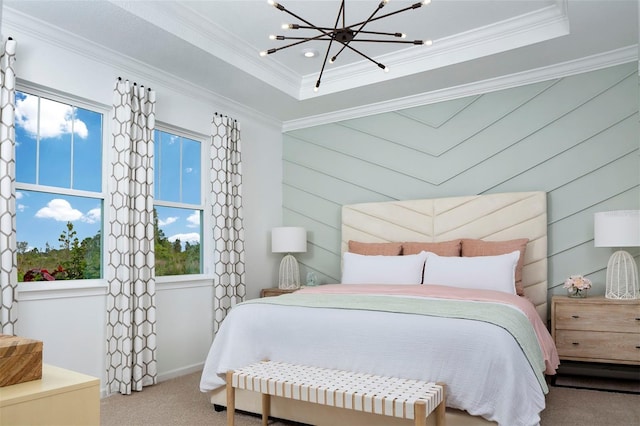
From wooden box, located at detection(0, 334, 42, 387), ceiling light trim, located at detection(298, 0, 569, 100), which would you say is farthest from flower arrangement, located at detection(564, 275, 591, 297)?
wooden box, located at detection(0, 334, 42, 387)

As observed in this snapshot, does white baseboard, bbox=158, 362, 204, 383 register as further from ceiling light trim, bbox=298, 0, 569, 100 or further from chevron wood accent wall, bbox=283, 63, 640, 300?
ceiling light trim, bbox=298, 0, 569, 100

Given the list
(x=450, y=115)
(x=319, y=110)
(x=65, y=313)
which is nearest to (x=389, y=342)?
(x=65, y=313)

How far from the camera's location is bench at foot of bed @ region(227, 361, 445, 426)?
2.09 meters

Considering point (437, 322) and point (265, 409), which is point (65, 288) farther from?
point (437, 322)

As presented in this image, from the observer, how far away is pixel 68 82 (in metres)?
3.38

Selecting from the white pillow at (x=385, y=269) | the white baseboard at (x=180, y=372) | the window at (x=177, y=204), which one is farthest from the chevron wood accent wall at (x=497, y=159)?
the white baseboard at (x=180, y=372)

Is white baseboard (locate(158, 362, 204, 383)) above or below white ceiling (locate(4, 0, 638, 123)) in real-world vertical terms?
below

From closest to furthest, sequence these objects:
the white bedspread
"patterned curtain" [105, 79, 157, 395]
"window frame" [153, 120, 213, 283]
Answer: the white bedspread
"patterned curtain" [105, 79, 157, 395]
"window frame" [153, 120, 213, 283]

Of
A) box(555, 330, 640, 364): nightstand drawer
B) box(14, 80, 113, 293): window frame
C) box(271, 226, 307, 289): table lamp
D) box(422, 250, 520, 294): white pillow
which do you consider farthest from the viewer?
box(271, 226, 307, 289): table lamp

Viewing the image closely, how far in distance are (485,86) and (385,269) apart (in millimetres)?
1934

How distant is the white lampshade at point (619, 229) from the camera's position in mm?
3414

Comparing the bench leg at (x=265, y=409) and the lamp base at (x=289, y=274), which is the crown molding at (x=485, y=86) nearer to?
the lamp base at (x=289, y=274)

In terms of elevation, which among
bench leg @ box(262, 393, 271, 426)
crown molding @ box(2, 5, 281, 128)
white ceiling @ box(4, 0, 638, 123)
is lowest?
bench leg @ box(262, 393, 271, 426)

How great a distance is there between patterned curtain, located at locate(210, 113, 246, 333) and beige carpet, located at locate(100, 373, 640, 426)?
104cm
